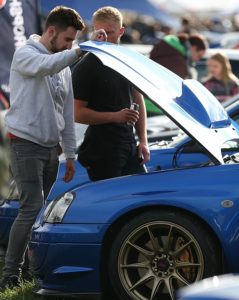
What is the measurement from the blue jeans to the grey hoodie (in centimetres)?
8

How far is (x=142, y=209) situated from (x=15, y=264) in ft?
4.30

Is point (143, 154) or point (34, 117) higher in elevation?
point (34, 117)

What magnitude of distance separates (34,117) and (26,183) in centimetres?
43

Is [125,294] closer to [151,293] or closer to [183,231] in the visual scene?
[151,293]

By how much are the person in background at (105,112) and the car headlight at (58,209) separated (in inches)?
35.0

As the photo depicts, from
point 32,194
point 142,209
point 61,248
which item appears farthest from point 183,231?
point 32,194

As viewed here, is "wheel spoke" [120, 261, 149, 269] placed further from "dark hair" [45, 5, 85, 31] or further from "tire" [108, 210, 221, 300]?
"dark hair" [45, 5, 85, 31]

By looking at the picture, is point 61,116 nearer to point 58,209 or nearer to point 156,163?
point 58,209

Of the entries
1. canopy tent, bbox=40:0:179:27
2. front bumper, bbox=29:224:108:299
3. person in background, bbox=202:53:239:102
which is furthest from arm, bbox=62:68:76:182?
canopy tent, bbox=40:0:179:27

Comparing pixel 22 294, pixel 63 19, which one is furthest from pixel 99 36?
pixel 22 294

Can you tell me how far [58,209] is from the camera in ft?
18.9

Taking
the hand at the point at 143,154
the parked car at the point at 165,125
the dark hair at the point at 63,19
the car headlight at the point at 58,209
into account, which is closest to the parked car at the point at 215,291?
the car headlight at the point at 58,209

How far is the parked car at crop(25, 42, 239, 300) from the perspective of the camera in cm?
538

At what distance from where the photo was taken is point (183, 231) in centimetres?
542
